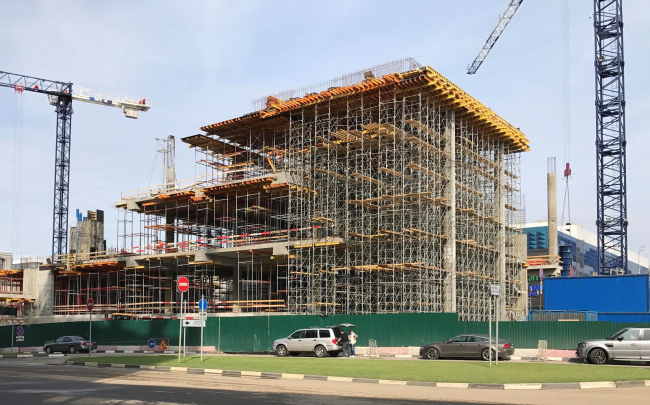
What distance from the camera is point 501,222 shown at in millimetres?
55594

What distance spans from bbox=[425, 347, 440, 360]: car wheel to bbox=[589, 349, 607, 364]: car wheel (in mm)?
6567

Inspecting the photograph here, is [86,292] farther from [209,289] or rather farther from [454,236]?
[454,236]

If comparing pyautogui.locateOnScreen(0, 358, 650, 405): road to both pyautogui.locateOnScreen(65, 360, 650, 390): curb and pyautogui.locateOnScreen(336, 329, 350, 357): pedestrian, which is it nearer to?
pyautogui.locateOnScreen(65, 360, 650, 390): curb

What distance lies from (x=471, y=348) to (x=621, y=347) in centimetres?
609

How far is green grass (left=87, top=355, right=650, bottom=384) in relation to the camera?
68.0ft

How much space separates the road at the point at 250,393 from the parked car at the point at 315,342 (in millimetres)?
10104

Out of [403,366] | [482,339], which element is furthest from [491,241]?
[403,366]

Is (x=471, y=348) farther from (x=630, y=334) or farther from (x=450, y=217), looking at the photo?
(x=450, y=217)

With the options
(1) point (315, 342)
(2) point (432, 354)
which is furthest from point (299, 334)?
(2) point (432, 354)

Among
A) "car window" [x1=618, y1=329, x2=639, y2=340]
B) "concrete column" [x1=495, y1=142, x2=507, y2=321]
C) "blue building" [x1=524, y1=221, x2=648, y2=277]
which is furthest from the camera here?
"blue building" [x1=524, y1=221, x2=648, y2=277]

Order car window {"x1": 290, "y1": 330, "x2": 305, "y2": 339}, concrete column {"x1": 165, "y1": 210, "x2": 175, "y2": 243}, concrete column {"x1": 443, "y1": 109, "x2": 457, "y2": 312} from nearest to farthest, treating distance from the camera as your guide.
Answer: car window {"x1": 290, "y1": 330, "x2": 305, "y2": 339} < concrete column {"x1": 443, "y1": 109, "x2": 457, "y2": 312} < concrete column {"x1": 165, "y1": 210, "x2": 175, "y2": 243}

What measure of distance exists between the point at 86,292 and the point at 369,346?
3743 cm

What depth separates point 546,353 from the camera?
31375 mm

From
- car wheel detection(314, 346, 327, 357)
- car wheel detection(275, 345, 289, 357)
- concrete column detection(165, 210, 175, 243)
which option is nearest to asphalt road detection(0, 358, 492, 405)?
car wheel detection(314, 346, 327, 357)
